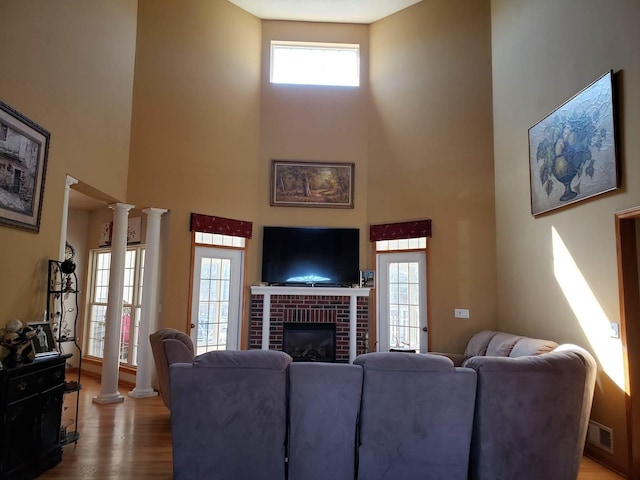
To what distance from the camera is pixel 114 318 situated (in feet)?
17.4

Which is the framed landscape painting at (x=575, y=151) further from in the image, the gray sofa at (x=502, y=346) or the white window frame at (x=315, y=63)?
the white window frame at (x=315, y=63)

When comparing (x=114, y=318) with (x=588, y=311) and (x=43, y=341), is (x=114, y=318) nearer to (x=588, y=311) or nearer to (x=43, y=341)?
(x=43, y=341)

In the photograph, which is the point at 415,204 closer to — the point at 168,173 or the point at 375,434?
the point at 168,173

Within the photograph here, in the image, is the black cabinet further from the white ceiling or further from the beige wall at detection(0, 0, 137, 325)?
the white ceiling

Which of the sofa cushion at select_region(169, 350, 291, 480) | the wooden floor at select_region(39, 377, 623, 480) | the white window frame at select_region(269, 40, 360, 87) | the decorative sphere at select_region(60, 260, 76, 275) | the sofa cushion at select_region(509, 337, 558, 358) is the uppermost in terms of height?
the white window frame at select_region(269, 40, 360, 87)

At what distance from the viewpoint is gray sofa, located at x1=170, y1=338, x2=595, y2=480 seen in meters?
2.74

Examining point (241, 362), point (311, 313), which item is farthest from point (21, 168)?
point (311, 313)

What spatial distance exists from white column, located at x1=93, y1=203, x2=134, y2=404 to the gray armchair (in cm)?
121

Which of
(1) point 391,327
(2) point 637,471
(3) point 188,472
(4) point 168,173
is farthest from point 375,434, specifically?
(4) point 168,173

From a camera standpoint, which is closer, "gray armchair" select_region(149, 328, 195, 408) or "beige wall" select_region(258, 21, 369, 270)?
"gray armchair" select_region(149, 328, 195, 408)

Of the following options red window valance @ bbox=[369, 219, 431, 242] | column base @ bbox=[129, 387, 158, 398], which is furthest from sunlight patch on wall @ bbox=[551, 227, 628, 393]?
column base @ bbox=[129, 387, 158, 398]

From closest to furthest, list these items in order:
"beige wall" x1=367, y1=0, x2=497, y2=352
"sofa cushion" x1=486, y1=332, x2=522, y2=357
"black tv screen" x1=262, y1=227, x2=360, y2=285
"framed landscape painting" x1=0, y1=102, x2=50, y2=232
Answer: "framed landscape painting" x1=0, y1=102, x2=50, y2=232 < "sofa cushion" x1=486, y1=332, x2=522, y2=357 < "beige wall" x1=367, y1=0, x2=497, y2=352 < "black tv screen" x1=262, y1=227, x2=360, y2=285

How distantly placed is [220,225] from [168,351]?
2.41 m

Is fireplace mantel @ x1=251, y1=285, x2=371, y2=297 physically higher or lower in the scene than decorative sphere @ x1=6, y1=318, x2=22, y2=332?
higher
